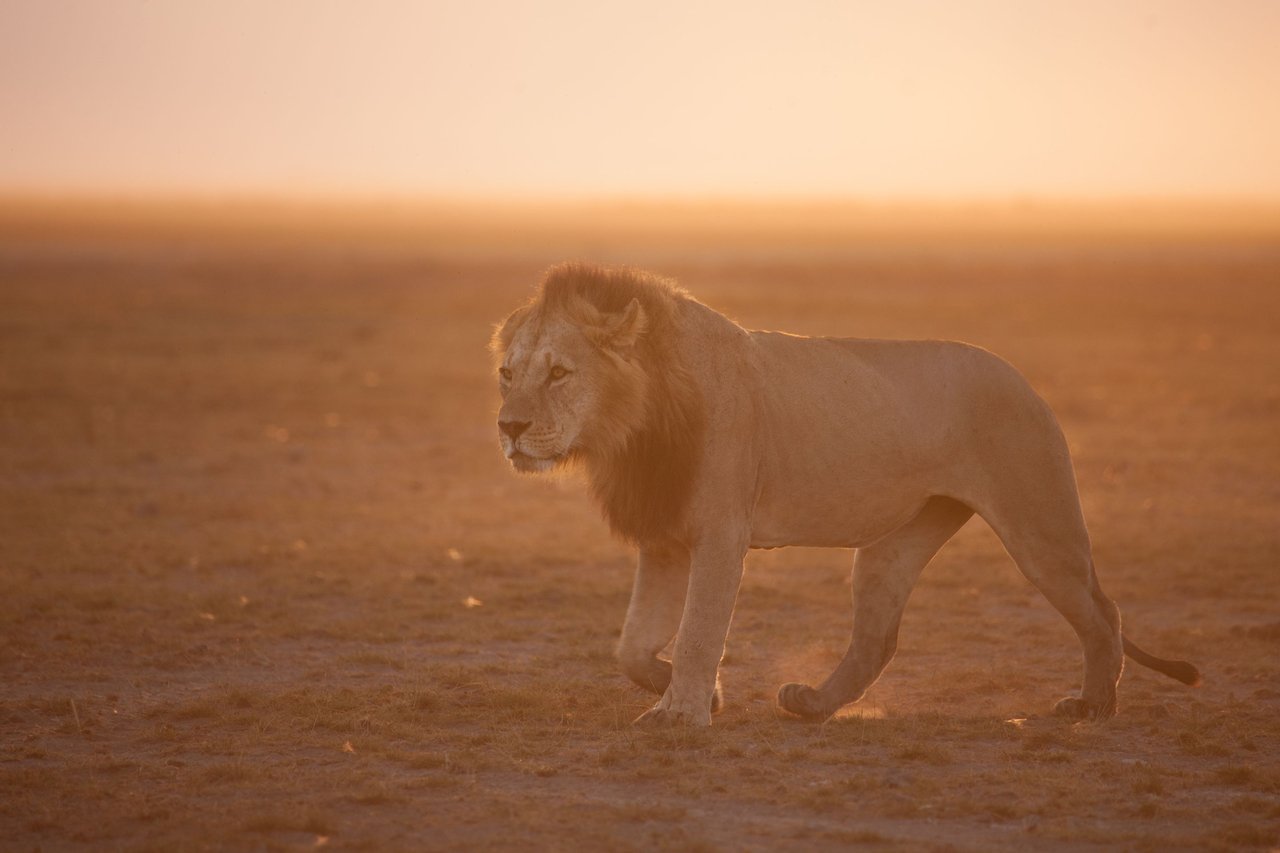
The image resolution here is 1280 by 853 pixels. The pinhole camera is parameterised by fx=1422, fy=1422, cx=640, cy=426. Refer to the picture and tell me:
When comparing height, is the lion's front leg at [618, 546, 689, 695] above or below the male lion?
below

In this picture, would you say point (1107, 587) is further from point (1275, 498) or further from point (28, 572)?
point (28, 572)

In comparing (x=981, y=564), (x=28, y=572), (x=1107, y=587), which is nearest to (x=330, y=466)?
(x=28, y=572)

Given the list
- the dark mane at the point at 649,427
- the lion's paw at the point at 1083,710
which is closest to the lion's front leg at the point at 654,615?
the dark mane at the point at 649,427

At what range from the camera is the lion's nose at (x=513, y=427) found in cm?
612

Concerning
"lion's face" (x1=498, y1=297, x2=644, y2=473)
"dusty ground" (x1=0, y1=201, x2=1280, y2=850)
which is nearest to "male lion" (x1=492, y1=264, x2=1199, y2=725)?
"lion's face" (x1=498, y1=297, x2=644, y2=473)

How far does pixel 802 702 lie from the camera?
667 centimetres

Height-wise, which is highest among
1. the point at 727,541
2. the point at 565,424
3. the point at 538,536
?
the point at 565,424

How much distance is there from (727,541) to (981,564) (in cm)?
498

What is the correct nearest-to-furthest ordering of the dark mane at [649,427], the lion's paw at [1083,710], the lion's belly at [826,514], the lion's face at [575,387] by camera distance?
the lion's face at [575,387] → the dark mane at [649,427] → the lion's belly at [826,514] → the lion's paw at [1083,710]

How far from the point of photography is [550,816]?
5215 mm

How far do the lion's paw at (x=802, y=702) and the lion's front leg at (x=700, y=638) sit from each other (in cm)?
54

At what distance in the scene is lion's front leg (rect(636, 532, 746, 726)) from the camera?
623 centimetres

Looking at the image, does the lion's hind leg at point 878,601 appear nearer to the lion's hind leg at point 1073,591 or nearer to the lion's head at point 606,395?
the lion's hind leg at point 1073,591

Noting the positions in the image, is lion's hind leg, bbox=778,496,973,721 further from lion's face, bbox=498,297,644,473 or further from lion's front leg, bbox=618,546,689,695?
lion's face, bbox=498,297,644,473
